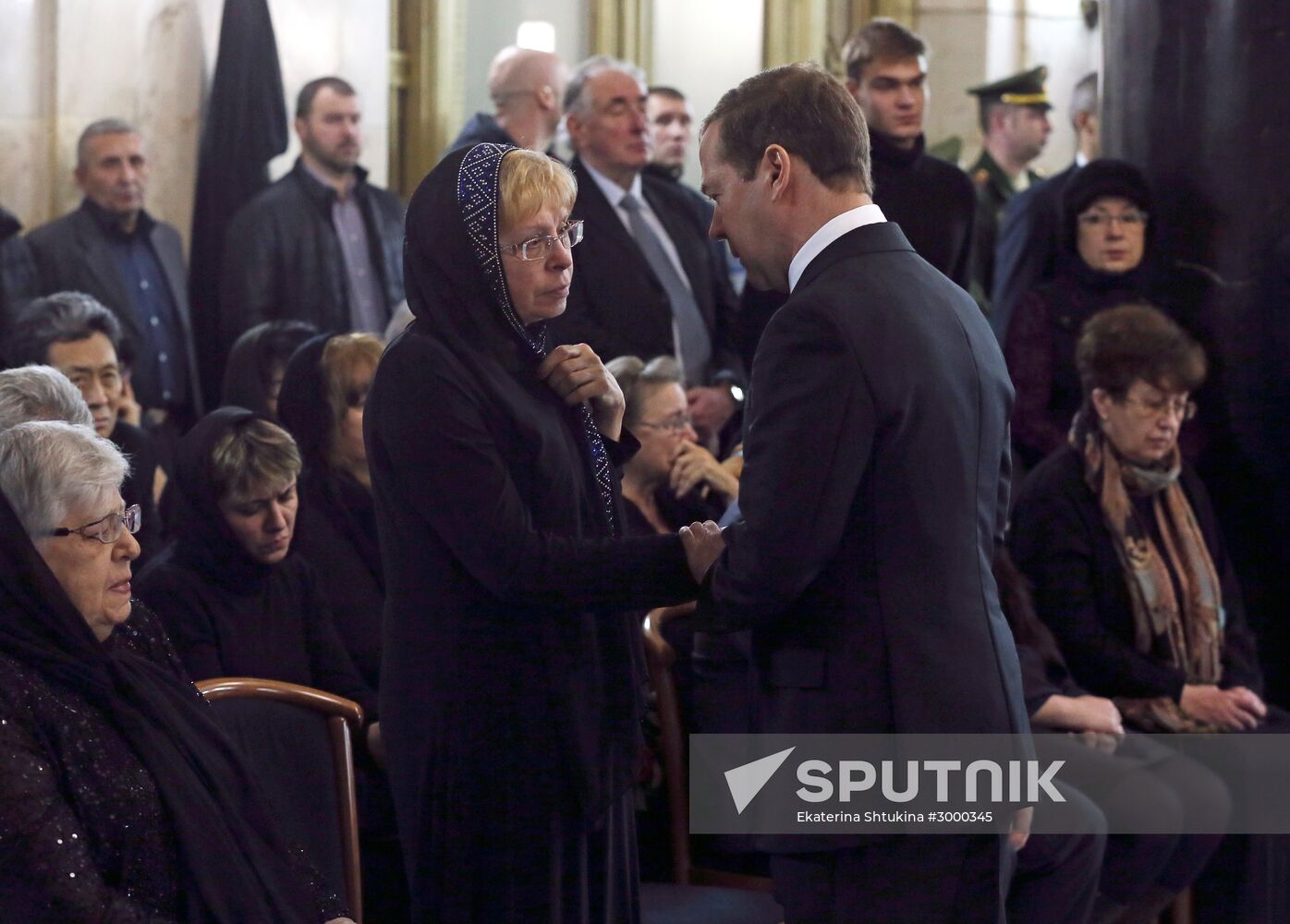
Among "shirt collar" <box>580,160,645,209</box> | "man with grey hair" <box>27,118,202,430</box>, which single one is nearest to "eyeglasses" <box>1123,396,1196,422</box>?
"shirt collar" <box>580,160,645,209</box>

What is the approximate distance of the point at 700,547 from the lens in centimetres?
233

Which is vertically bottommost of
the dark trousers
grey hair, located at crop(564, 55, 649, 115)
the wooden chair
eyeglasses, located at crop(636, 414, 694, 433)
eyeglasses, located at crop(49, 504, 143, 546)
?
the wooden chair

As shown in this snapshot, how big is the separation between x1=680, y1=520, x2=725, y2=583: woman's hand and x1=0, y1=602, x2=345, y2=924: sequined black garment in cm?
73

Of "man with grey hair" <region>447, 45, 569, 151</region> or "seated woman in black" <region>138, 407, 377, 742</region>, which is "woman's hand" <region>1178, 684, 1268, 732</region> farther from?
"man with grey hair" <region>447, 45, 569, 151</region>

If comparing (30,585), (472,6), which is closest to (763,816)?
(30,585)

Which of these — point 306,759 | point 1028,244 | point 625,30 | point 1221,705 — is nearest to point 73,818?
point 306,759

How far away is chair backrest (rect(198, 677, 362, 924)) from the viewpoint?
264cm

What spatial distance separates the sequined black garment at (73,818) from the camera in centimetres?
199

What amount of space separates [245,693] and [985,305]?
4.07 m

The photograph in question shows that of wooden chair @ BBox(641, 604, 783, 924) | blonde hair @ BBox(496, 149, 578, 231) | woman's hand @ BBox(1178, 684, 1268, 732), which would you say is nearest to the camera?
blonde hair @ BBox(496, 149, 578, 231)

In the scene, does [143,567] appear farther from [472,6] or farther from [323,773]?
[472,6]

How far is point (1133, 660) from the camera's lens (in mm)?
3891

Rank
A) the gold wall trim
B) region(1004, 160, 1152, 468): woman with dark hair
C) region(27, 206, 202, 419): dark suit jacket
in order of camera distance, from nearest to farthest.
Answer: region(1004, 160, 1152, 468): woman with dark hair → region(27, 206, 202, 419): dark suit jacket → the gold wall trim

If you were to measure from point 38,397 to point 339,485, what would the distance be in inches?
26.9
